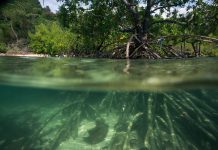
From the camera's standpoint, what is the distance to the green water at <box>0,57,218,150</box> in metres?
4.98

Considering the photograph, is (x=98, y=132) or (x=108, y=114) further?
(x=108, y=114)

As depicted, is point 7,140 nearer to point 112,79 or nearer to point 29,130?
point 29,130

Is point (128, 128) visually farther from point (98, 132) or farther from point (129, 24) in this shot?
point (129, 24)

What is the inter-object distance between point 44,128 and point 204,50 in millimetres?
8700

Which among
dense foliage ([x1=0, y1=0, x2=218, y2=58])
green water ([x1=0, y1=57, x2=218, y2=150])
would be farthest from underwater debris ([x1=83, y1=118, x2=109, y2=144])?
dense foliage ([x1=0, y1=0, x2=218, y2=58])

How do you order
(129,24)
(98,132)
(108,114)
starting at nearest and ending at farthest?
(98,132) < (108,114) < (129,24)

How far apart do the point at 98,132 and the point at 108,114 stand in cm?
190

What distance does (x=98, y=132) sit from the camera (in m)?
8.42

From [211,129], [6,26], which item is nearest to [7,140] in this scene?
[211,129]

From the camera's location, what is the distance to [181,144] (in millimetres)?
7605

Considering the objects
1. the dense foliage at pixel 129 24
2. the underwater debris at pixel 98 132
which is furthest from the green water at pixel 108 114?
the dense foliage at pixel 129 24

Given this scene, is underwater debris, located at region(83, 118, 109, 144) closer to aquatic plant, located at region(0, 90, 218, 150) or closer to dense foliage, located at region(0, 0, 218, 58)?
aquatic plant, located at region(0, 90, 218, 150)

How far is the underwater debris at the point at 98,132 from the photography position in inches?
301

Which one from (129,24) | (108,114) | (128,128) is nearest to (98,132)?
(128,128)
